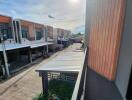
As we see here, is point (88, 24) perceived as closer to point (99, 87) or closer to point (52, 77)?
point (99, 87)

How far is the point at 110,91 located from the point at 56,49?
1997cm

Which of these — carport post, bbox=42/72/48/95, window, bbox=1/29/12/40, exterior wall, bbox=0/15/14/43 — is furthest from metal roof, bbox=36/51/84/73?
exterior wall, bbox=0/15/14/43

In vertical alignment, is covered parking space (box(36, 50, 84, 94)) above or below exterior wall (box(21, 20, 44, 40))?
below

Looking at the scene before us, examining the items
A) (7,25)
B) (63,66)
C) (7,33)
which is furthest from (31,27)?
(63,66)

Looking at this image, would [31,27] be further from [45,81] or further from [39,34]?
[45,81]

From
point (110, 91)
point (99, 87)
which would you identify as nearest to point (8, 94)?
point (99, 87)

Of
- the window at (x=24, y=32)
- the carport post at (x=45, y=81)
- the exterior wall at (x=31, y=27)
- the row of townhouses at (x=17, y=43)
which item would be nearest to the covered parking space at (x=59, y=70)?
the carport post at (x=45, y=81)

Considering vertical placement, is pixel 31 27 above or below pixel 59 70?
above

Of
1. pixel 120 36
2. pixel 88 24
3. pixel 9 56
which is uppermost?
pixel 88 24

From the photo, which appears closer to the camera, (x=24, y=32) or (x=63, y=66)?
(x=63, y=66)

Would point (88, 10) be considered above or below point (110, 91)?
above

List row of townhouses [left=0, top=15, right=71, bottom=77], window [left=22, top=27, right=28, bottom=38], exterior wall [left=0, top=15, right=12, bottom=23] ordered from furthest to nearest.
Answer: window [left=22, top=27, right=28, bottom=38]
exterior wall [left=0, top=15, right=12, bottom=23]
row of townhouses [left=0, top=15, right=71, bottom=77]

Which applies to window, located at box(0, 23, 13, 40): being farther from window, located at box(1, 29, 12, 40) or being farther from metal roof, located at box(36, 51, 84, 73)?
metal roof, located at box(36, 51, 84, 73)

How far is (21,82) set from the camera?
26.0 ft
